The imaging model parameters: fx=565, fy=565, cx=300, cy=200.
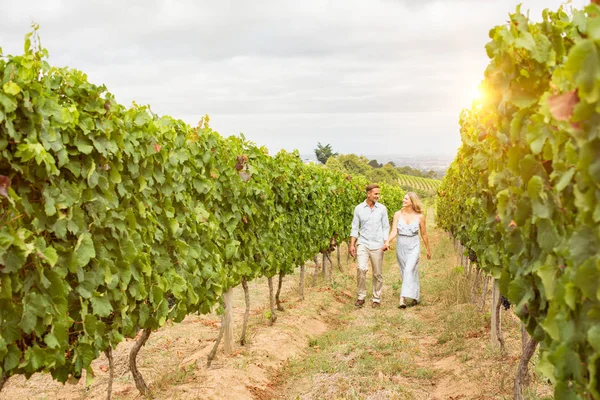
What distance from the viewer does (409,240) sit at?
10.1 meters

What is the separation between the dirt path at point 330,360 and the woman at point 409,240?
1.38 feet

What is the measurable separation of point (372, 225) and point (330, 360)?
390 centimetres

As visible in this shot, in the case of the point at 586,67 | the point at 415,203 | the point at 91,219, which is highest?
the point at 586,67

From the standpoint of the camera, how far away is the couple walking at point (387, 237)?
10102mm

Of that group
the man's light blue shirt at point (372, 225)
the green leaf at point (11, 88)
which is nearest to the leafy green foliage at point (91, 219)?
the green leaf at point (11, 88)

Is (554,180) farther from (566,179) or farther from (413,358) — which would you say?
(413,358)

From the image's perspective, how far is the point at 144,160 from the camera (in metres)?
4.51

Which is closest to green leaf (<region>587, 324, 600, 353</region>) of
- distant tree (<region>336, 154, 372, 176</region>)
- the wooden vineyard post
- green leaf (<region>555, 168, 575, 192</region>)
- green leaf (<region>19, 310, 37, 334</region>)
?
green leaf (<region>555, 168, 575, 192</region>)

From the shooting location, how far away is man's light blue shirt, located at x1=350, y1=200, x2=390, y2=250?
10.3m

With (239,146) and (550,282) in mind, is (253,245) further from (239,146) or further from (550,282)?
(550,282)

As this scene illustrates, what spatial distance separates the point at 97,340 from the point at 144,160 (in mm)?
1442

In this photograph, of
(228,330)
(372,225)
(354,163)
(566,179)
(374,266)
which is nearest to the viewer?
(566,179)

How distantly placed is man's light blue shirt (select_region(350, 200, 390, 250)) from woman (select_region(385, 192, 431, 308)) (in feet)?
0.64

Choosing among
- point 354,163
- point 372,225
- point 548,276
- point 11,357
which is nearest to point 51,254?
point 11,357
